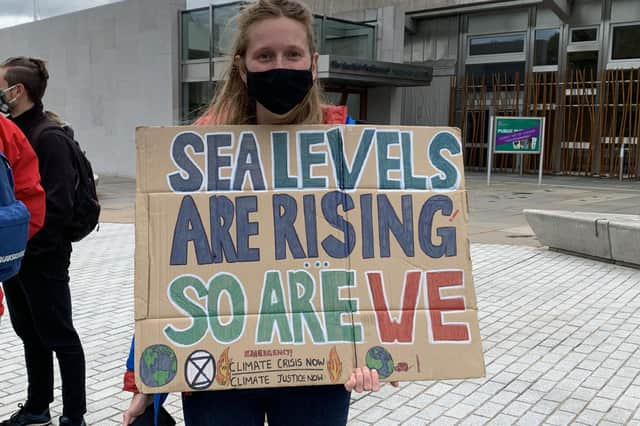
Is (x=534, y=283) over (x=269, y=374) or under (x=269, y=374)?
under

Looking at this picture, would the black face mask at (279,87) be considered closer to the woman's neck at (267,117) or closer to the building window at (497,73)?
the woman's neck at (267,117)

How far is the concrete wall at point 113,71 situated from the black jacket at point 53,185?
682 inches

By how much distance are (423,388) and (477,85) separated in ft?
73.5

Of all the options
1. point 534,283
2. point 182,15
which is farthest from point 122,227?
point 182,15

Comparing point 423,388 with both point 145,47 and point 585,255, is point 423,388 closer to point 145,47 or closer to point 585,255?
point 585,255

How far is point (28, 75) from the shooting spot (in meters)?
2.99

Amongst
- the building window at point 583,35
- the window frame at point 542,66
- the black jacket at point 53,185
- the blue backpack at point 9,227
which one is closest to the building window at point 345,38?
the window frame at point 542,66

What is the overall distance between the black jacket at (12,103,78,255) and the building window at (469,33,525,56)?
23.6 m

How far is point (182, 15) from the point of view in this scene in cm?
1955

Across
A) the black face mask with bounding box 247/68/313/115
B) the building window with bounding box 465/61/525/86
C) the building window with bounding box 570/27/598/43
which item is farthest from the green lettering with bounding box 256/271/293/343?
the building window with bounding box 465/61/525/86

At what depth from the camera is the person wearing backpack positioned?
9.50ft

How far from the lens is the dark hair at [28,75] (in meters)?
2.96

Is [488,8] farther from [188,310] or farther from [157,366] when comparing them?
[157,366]

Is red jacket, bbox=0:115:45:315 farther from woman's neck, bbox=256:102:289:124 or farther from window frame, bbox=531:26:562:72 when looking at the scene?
window frame, bbox=531:26:562:72
